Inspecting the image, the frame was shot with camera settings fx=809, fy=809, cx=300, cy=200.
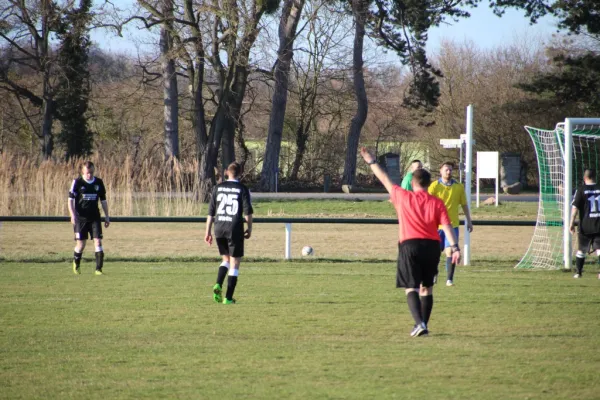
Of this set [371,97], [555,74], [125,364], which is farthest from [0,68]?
[125,364]

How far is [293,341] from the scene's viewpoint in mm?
8070

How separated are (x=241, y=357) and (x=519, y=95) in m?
42.9

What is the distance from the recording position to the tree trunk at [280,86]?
3516cm

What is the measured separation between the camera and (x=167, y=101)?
38.0 metres

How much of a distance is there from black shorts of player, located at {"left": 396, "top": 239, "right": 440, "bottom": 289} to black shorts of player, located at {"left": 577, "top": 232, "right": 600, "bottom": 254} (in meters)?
6.69

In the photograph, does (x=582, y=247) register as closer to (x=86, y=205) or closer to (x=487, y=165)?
(x=86, y=205)

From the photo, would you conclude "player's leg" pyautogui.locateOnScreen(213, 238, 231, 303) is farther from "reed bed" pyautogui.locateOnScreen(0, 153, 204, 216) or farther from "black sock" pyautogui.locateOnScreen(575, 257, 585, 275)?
"reed bed" pyautogui.locateOnScreen(0, 153, 204, 216)

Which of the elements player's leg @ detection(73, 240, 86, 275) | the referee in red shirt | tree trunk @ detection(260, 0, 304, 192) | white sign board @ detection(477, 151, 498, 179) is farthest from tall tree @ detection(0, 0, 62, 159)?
the referee in red shirt

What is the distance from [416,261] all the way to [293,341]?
4.80ft

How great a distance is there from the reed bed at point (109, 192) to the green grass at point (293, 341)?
1054cm

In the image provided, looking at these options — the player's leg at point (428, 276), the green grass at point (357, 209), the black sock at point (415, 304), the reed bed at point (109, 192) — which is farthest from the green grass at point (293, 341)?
the green grass at point (357, 209)

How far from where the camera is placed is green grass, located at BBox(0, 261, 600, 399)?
6191 millimetres

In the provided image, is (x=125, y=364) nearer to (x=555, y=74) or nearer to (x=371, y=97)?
(x=555, y=74)

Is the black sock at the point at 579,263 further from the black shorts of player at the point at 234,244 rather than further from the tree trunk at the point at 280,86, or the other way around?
the tree trunk at the point at 280,86
